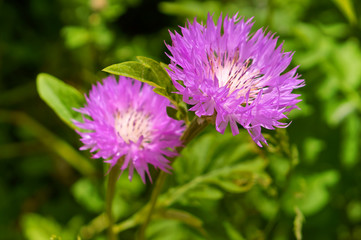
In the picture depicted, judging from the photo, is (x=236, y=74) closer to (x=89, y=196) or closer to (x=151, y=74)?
(x=151, y=74)

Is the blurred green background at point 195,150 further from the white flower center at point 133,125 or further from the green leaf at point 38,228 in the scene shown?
the white flower center at point 133,125

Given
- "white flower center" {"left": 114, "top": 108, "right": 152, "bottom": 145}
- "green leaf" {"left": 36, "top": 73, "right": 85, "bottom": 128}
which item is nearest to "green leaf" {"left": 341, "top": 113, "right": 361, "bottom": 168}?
"white flower center" {"left": 114, "top": 108, "right": 152, "bottom": 145}

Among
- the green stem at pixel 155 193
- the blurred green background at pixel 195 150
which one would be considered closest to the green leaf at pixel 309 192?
the blurred green background at pixel 195 150

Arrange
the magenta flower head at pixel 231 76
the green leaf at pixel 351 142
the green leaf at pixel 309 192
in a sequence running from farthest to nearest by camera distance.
Result: the green leaf at pixel 351 142
the green leaf at pixel 309 192
the magenta flower head at pixel 231 76

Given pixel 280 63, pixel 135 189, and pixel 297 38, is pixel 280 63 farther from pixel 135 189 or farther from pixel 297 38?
pixel 297 38

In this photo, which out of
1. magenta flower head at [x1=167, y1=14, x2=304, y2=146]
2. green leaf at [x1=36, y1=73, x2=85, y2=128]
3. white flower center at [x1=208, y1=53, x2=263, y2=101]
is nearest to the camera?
magenta flower head at [x1=167, y1=14, x2=304, y2=146]

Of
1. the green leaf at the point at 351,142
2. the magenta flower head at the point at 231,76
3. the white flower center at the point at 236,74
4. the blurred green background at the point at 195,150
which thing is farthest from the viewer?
the green leaf at the point at 351,142

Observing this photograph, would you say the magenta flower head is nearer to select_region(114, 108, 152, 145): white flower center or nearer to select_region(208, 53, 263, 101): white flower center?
select_region(208, 53, 263, 101): white flower center

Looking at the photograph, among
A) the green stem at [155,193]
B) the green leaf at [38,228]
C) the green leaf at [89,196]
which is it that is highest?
the green stem at [155,193]
